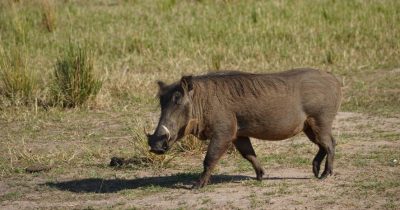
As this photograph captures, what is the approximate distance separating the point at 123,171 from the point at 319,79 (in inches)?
78.3

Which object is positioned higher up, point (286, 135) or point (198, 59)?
point (286, 135)

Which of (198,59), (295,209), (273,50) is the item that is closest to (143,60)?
(198,59)

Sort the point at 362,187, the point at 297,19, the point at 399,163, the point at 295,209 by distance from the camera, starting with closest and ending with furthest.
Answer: the point at 295,209 → the point at 362,187 → the point at 399,163 → the point at 297,19

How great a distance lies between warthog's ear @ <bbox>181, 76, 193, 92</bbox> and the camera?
7016 millimetres

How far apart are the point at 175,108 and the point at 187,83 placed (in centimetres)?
22

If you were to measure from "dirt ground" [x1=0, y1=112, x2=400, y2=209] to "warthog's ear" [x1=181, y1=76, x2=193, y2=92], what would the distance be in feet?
2.68

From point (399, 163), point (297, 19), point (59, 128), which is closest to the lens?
point (399, 163)

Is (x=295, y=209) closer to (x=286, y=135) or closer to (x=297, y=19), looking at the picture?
(x=286, y=135)

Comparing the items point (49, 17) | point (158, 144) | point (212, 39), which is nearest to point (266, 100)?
point (158, 144)

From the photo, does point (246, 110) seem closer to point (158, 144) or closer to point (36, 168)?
point (158, 144)

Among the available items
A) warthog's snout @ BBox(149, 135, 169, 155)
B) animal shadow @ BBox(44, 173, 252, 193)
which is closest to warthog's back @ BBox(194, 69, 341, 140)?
warthog's snout @ BBox(149, 135, 169, 155)

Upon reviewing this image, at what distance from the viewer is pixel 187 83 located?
705 cm

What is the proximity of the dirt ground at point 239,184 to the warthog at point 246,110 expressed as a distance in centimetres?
27

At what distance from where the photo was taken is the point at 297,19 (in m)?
14.6
